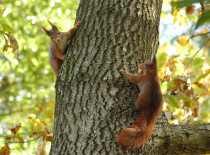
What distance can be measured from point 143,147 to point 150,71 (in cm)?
77

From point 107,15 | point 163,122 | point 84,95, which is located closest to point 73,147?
point 84,95

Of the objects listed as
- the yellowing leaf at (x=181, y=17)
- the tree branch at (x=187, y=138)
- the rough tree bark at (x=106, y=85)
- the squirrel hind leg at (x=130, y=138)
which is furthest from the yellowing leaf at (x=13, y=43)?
the yellowing leaf at (x=181, y=17)

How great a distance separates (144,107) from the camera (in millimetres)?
2254

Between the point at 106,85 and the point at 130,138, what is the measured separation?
0.51 m

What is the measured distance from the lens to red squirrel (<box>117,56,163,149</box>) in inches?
78.9

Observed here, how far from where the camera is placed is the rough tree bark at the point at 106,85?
83.6 inches

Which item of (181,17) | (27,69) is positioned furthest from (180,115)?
(27,69)

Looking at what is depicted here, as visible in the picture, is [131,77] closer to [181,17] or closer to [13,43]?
[13,43]

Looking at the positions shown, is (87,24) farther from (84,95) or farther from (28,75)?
(28,75)

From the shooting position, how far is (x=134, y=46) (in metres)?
2.47

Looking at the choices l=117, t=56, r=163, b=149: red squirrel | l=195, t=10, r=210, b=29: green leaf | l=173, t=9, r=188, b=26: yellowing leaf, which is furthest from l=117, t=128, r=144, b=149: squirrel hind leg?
l=173, t=9, r=188, b=26: yellowing leaf

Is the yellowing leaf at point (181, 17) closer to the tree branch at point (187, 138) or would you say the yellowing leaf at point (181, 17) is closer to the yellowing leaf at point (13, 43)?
the tree branch at point (187, 138)

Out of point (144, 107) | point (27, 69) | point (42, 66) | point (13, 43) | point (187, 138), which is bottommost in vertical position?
point (187, 138)

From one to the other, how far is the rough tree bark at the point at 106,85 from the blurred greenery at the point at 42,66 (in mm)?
1194
